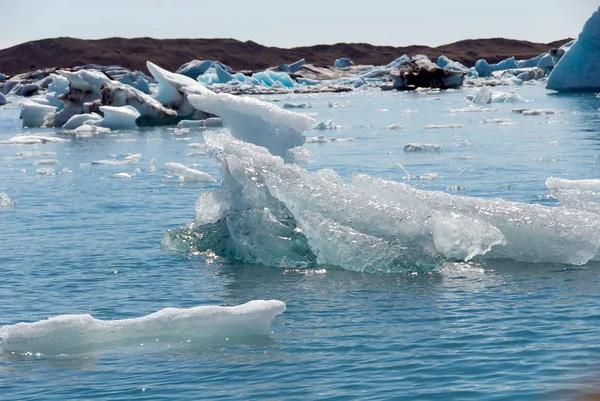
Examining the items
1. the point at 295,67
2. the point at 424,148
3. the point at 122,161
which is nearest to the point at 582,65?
the point at 424,148

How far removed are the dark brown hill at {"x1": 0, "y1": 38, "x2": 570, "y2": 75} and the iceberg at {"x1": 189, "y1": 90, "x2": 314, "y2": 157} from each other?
91.3m

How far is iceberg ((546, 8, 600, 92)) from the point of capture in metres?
36.4

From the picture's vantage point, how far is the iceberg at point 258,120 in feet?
34.5

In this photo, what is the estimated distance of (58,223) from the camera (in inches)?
476

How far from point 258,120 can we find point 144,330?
4692mm

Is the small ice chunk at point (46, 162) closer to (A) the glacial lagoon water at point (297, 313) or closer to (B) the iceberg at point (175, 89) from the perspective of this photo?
(A) the glacial lagoon water at point (297, 313)

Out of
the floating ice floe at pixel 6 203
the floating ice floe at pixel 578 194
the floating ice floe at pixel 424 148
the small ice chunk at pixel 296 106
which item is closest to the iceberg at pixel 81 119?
the small ice chunk at pixel 296 106

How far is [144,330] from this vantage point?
6359mm

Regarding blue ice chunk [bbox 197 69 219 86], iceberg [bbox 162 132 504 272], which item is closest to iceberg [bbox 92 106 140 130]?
iceberg [bbox 162 132 504 272]

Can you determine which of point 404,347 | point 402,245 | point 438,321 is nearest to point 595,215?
point 402,245

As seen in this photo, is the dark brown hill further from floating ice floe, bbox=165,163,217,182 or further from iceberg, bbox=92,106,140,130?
floating ice floe, bbox=165,163,217,182

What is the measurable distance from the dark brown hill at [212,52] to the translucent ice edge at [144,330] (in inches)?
3768

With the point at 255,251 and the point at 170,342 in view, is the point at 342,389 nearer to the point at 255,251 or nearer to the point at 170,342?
the point at 170,342

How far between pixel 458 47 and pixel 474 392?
12859 cm
